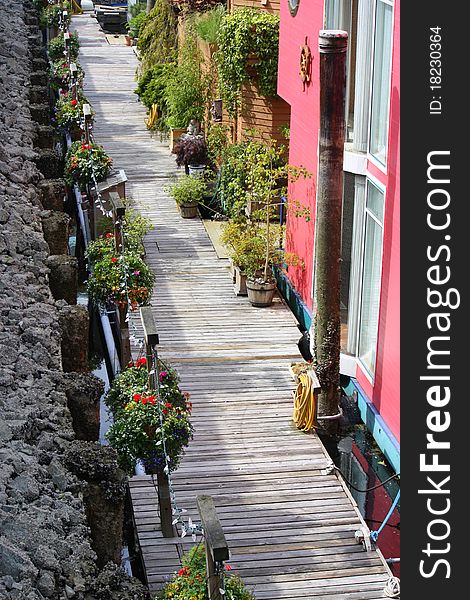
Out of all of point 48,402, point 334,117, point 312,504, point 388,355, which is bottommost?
point 312,504

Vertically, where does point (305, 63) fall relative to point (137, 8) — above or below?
above

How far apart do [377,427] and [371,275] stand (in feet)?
6.15

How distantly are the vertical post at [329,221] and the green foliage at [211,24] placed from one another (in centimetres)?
1052

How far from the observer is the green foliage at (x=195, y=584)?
9969mm

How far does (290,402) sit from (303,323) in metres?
3.31

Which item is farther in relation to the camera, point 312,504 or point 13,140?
point 13,140

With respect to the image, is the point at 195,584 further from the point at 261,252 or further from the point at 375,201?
the point at 261,252

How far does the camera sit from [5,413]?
34.8 ft

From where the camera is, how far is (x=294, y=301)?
20.2 metres

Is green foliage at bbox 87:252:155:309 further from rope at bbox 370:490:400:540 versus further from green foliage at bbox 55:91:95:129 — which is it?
green foliage at bbox 55:91:95:129

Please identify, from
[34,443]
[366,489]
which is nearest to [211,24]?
[366,489]

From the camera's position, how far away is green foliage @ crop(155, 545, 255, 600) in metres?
9.97

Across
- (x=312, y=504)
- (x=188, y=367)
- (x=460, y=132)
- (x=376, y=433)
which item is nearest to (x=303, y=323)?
(x=188, y=367)

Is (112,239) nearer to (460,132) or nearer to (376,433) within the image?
(376,433)
